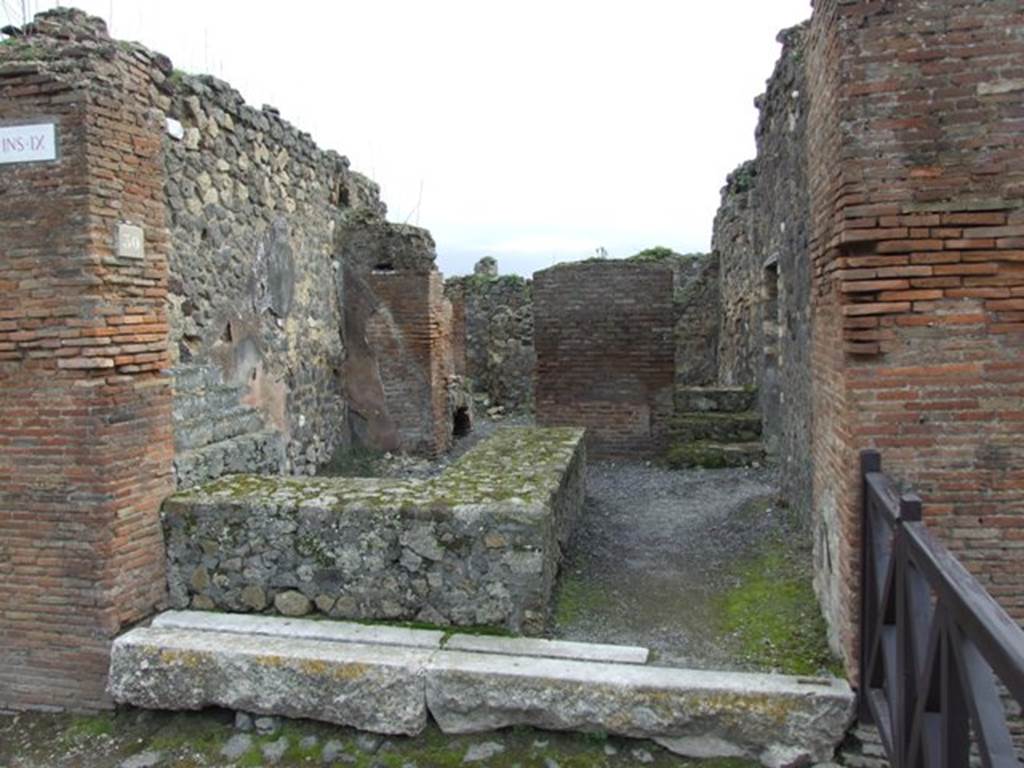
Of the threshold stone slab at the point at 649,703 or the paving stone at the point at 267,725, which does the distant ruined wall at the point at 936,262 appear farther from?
the paving stone at the point at 267,725

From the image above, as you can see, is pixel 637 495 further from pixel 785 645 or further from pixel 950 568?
pixel 950 568

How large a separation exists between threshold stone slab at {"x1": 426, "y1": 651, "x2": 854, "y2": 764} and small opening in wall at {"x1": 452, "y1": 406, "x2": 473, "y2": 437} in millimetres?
8757

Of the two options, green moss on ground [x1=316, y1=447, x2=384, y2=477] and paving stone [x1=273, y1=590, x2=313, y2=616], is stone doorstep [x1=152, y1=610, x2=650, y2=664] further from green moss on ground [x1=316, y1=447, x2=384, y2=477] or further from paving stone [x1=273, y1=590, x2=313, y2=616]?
green moss on ground [x1=316, y1=447, x2=384, y2=477]

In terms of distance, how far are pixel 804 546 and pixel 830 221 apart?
2.92 meters

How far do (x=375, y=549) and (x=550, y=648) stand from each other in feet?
3.80

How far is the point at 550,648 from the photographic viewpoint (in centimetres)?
420

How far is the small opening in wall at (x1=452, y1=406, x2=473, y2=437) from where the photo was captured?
1286cm

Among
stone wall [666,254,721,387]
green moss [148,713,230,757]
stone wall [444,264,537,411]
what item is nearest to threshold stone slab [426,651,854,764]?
green moss [148,713,230,757]

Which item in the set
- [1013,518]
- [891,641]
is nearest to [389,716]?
[891,641]

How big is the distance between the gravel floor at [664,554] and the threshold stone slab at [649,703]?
1.10 feet

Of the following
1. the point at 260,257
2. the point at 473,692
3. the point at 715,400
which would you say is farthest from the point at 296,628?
the point at 715,400

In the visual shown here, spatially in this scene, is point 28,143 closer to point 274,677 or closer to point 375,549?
point 375,549

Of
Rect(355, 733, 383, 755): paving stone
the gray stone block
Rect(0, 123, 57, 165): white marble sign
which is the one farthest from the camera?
the gray stone block

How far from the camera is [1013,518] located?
133 inches
